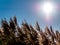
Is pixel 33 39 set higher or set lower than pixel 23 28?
lower

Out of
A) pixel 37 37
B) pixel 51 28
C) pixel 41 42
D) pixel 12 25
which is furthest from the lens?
pixel 51 28

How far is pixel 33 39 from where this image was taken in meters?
13.6

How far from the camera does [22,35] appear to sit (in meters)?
14.7

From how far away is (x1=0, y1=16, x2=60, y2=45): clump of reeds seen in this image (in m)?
13.4

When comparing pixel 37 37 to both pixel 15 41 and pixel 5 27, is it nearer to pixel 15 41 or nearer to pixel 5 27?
pixel 15 41

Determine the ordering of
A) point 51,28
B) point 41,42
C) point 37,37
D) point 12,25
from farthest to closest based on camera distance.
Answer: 1. point 51,28
2. point 12,25
3. point 37,37
4. point 41,42

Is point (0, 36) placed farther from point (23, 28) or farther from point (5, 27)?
point (23, 28)

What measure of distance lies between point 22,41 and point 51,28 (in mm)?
3960

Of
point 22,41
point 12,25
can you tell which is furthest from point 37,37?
point 12,25

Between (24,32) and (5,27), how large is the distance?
2044 millimetres


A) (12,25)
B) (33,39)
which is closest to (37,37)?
(33,39)

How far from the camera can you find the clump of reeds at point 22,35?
43.8ft

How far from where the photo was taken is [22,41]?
14.3 metres

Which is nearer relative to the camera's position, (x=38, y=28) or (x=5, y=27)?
(x=5, y=27)
